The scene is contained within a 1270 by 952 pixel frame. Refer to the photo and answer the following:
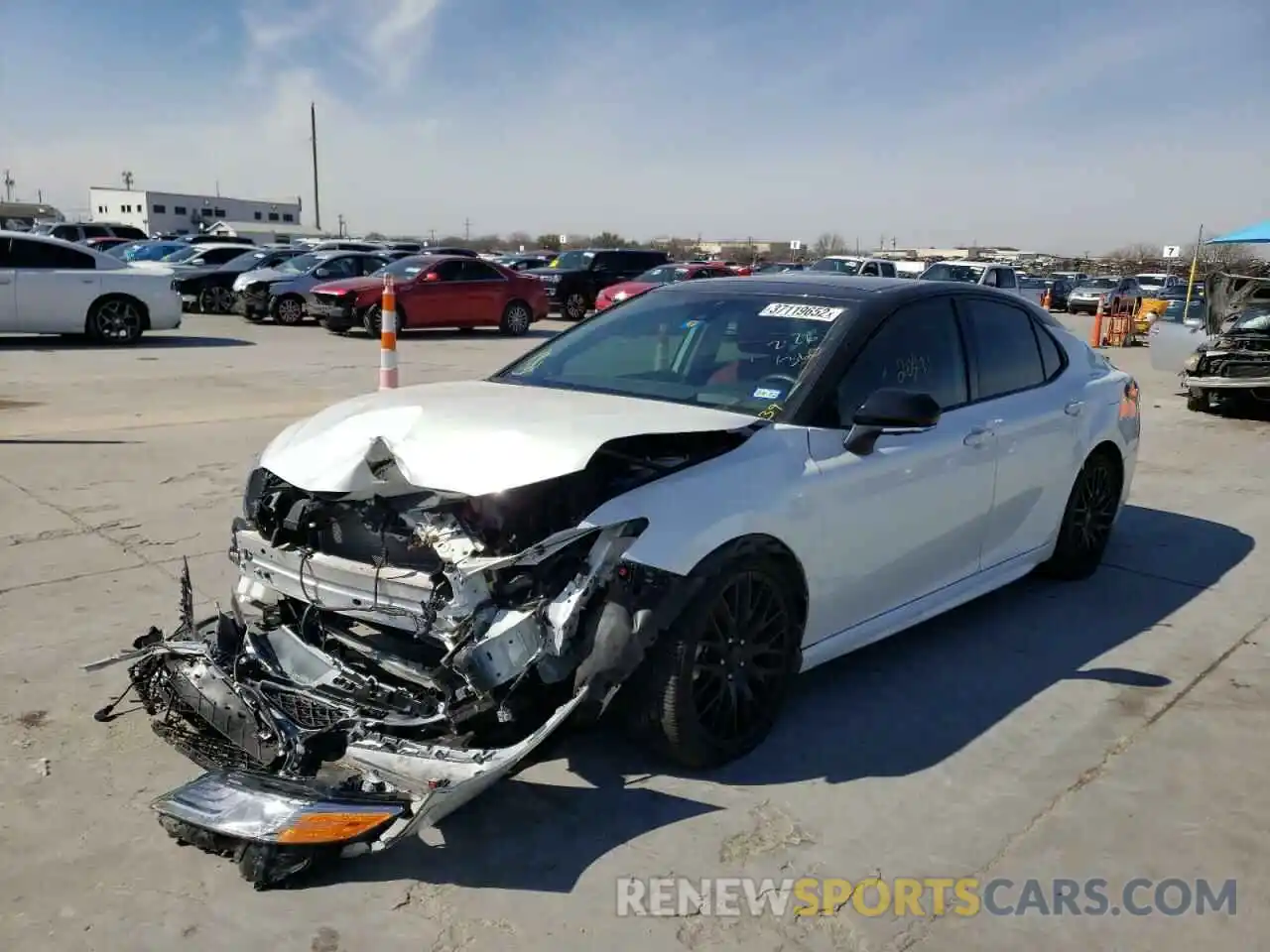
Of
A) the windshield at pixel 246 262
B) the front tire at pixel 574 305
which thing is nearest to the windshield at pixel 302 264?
the windshield at pixel 246 262

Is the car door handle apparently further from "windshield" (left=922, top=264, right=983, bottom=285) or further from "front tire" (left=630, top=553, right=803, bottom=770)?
"windshield" (left=922, top=264, right=983, bottom=285)

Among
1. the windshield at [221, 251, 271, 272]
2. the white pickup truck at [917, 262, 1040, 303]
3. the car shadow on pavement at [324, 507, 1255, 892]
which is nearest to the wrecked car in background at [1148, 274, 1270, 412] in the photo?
the white pickup truck at [917, 262, 1040, 303]

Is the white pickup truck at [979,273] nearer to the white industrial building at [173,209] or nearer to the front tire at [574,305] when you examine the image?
the front tire at [574,305]

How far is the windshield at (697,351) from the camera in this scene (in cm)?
429

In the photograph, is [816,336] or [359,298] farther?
[359,298]

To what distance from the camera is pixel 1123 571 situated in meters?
6.16

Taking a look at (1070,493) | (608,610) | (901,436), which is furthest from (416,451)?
(1070,493)

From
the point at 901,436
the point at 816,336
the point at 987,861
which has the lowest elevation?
the point at 987,861

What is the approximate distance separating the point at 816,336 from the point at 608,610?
5.52ft

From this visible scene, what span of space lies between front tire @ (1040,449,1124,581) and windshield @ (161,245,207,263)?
85.0ft

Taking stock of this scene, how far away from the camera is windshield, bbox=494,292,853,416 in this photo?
14.1ft

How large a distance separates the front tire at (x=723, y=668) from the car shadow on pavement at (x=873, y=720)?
0.14 metres

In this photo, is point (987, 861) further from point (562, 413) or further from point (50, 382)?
point (50, 382)

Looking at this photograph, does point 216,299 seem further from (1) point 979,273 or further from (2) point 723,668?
(2) point 723,668
